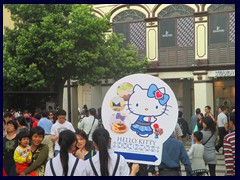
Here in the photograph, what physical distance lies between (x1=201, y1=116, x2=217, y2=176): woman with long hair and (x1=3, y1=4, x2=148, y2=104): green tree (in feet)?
36.5

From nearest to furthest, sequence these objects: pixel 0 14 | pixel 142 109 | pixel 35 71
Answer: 1. pixel 0 14
2. pixel 142 109
3. pixel 35 71

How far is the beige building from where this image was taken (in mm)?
20938

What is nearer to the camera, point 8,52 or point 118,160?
point 118,160

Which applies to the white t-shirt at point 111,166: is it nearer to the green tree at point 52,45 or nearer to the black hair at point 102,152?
→ the black hair at point 102,152

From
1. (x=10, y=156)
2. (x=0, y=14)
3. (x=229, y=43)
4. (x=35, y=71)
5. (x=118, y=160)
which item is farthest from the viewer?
(x=229, y=43)

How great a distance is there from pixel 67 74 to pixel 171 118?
14.4m

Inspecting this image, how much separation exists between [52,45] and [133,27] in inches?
228

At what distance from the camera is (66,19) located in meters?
19.3

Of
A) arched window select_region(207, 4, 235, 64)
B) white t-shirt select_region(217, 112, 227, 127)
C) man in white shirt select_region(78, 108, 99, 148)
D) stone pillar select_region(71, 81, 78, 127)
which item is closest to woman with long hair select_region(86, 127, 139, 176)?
man in white shirt select_region(78, 108, 99, 148)

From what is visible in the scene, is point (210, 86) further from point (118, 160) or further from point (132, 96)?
point (118, 160)

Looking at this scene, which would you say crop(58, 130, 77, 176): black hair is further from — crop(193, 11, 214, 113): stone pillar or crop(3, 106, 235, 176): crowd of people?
crop(193, 11, 214, 113): stone pillar

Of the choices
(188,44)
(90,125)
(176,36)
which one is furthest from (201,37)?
(90,125)

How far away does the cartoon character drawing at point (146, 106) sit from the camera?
6.11m

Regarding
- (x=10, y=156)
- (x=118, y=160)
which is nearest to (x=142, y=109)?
(x=118, y=160)
